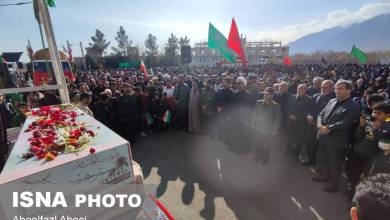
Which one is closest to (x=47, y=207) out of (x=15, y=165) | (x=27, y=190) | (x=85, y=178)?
(x=27, y=190)

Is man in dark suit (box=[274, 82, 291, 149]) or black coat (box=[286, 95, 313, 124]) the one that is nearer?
black coat (box=[286, 95, 313, 124])

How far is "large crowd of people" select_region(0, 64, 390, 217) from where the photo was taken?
331 cm

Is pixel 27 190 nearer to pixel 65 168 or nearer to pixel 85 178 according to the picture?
pixel 65 168

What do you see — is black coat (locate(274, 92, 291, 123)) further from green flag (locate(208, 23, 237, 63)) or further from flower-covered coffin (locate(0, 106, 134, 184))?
flower-covered coffin (locate(0, 106, 134, 184))

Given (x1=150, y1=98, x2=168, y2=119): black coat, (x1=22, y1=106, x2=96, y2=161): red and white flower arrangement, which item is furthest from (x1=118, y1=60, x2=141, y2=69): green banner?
Answer: (x1=22, y1=106, x2=96, y2=161): red and white flower arrangement

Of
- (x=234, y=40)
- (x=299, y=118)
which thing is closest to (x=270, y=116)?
(x=299, y=118)

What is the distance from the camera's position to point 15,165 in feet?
5.31

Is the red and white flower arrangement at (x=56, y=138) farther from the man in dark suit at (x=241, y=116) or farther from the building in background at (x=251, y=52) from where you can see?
the building in background at (x=251, y=52)

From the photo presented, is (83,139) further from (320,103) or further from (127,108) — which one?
(320,103)

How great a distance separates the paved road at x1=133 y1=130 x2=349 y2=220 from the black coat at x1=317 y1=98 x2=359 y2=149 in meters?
0.95

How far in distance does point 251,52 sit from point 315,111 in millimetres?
77358

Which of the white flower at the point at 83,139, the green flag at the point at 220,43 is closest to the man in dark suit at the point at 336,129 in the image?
the white flower at the point at 83,139

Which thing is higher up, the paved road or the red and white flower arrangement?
the red and white flower arrangement

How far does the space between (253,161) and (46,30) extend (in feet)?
16.2
